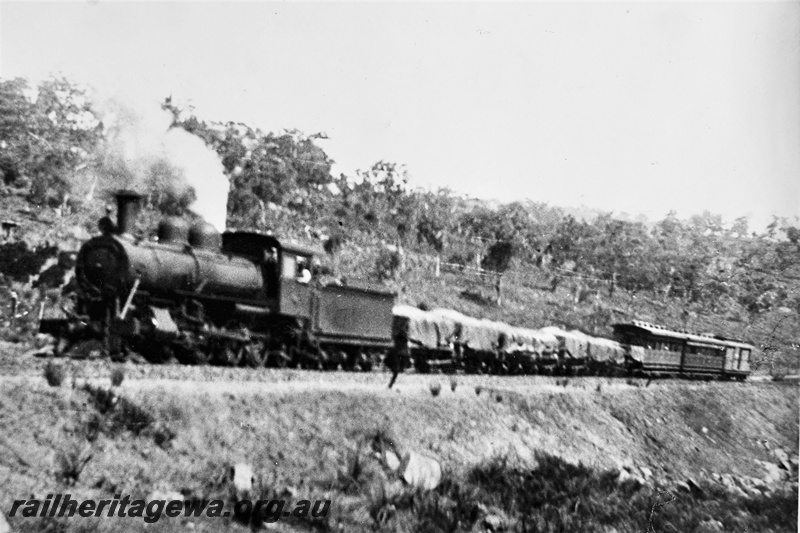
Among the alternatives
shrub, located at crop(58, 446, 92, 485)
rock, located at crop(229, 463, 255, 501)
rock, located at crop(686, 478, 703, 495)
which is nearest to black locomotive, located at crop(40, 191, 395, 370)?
rock, located at crop(229, 463, 255, 501)

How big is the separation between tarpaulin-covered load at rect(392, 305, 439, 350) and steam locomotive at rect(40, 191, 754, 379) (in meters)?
0.02

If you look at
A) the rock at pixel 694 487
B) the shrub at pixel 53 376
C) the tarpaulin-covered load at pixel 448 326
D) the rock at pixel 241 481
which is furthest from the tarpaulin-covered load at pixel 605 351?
the shrub at pixel 53 376

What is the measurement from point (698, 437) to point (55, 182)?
46.3ft

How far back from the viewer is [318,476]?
8.59m

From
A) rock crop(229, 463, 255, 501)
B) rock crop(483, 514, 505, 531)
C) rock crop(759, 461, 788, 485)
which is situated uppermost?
rock crop(229, 463, 255, 501)

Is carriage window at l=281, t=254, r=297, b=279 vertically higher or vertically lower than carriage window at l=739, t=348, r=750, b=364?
higher

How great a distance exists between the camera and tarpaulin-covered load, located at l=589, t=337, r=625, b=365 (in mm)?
19953

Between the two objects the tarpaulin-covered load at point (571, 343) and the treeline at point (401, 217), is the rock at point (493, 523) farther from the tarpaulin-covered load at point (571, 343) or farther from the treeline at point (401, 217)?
the tarpaulin-covered load at point (571, 343)

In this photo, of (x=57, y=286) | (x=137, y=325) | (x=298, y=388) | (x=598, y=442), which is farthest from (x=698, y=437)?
(x=57, y=286)

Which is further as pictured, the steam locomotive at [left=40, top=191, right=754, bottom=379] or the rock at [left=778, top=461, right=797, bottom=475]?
the rock at [left=778, top=461, right=797, bottom=475]

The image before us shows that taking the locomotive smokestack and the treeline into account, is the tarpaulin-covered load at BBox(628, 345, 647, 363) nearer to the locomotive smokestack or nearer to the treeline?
the treeline

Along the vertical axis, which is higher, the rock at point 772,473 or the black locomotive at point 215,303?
the black locomotive at point 215,303

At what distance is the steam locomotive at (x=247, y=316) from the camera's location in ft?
33.0

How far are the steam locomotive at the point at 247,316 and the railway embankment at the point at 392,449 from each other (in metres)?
0.99
